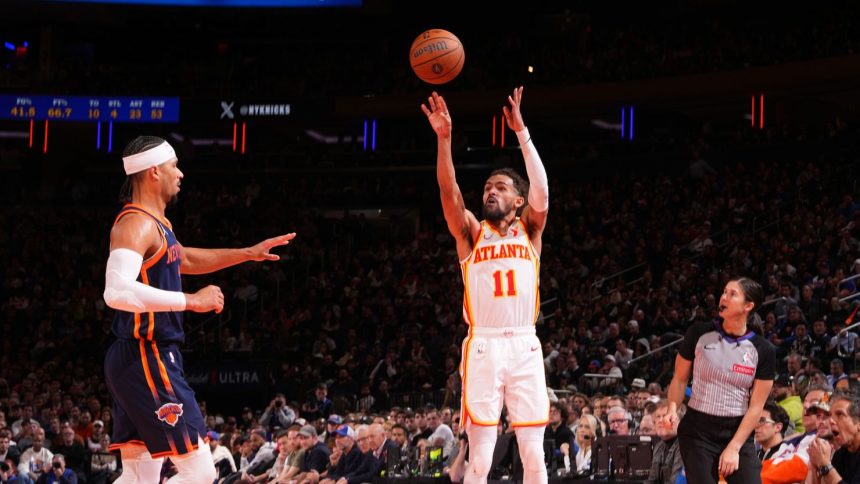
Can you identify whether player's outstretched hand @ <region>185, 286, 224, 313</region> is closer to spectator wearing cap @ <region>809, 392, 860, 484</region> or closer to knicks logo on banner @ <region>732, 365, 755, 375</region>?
knicks logo on banner @ <region>732, 365, 755, 375</region>

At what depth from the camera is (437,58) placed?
30.0 feet

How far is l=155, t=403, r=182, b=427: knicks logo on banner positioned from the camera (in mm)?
5688

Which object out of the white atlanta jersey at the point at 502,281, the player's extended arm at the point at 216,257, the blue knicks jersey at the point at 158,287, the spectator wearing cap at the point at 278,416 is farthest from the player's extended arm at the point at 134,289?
the spectator wearing cap at the point at 278,416

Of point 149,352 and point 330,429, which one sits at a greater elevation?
point 149,352

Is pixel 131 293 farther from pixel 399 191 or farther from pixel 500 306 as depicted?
pixel 399 191

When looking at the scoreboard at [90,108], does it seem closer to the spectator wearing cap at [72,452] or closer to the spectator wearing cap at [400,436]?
the spectator wearing cap at [72,452]

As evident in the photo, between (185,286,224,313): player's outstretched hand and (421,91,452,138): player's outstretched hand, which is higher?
(421,91,452,138): player's outstretched hand

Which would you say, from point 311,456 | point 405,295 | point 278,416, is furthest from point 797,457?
point 405,295

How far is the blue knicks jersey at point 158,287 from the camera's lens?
582 cm

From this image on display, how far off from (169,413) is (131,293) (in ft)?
2.15

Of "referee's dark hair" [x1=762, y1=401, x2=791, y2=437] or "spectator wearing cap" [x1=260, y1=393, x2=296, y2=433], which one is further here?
"spectator wearing cap" [x1=260, y1=393, x2=296, y2=433]

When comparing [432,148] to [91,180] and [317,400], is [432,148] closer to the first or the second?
[91,180]

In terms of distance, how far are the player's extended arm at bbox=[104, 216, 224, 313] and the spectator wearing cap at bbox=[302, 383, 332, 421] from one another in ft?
49.2

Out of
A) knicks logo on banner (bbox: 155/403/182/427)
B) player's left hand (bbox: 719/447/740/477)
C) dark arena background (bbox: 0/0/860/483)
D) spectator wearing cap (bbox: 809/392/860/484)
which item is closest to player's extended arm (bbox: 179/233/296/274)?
knicks logo on banner (bbox: 155/403/182/427)
